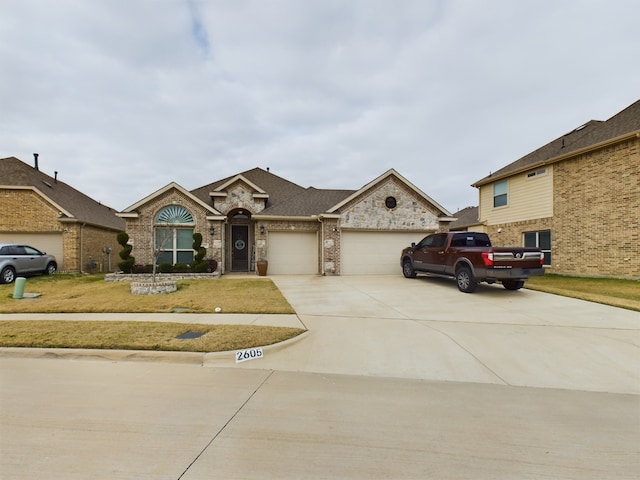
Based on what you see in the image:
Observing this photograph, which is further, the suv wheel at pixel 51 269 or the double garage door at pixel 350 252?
the double garage door at pixel 350 252

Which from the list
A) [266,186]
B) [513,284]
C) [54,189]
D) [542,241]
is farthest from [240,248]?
[542,241]

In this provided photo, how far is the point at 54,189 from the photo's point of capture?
18.8 metres

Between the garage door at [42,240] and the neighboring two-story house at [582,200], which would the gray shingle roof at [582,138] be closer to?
the neighboring two-story house at [582,200]

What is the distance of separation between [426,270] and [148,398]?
1098cm

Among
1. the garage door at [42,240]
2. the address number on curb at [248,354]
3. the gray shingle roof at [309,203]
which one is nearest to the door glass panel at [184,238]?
the gray shingle roof at [309,203]

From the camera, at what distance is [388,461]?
2613 millimetres

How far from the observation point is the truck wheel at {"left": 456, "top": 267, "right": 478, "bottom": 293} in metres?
10.2

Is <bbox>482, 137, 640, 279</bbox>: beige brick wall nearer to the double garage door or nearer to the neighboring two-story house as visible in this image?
the neighboring two-story house

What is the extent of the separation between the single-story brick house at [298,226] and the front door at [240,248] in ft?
1.08

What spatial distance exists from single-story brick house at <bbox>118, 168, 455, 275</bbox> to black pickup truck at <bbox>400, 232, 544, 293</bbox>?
128 inches

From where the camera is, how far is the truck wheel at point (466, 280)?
33.5 ft

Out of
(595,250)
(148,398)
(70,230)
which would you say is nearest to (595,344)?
(148,398)

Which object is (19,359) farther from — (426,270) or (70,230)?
(70,230)

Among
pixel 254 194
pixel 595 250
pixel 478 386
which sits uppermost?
pixel 254 194
